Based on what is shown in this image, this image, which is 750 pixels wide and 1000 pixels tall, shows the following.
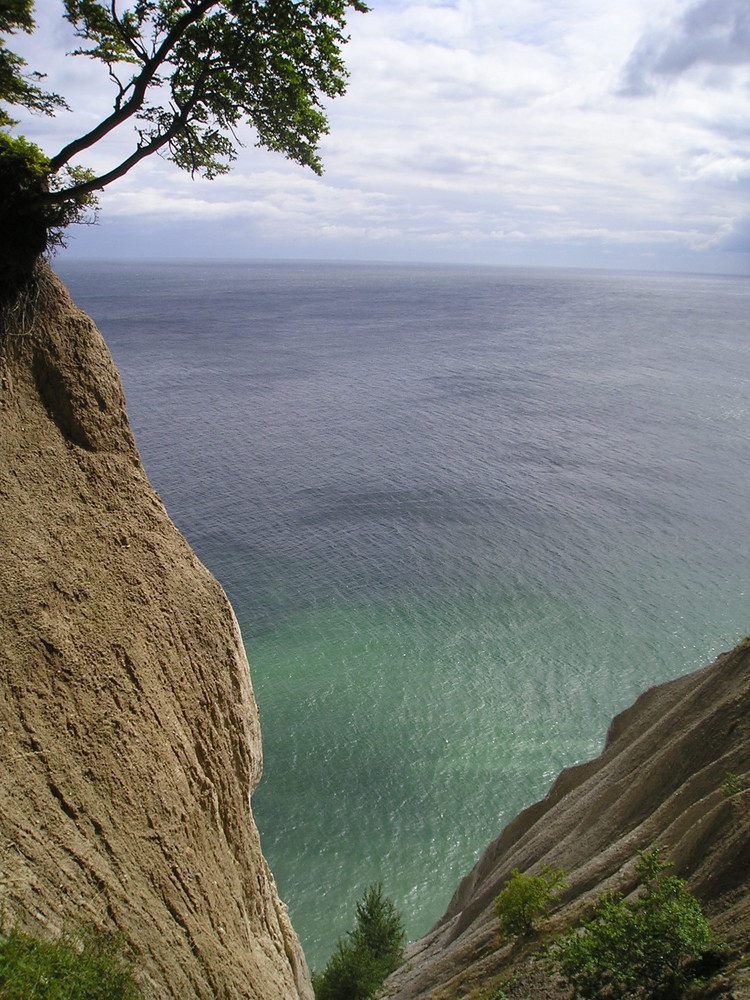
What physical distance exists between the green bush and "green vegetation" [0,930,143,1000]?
8.51 metres

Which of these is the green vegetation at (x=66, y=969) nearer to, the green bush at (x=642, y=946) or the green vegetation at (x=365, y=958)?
the green bush at (x=642, y=946)

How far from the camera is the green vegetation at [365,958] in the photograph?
2531 centimetres

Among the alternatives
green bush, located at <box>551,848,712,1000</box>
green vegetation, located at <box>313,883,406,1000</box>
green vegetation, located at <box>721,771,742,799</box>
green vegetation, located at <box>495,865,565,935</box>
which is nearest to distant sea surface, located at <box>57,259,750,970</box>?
green vegetation, located at <box>313,883,406,1000</box>

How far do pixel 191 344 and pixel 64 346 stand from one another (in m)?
122

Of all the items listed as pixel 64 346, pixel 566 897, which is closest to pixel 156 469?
pixel 64 346

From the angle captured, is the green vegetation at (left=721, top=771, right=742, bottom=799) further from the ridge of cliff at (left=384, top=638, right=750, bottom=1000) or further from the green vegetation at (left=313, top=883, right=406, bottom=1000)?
the green vegetation at (left=313, top=883, right=406, bottom=1000)

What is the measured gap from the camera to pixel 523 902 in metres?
18.0

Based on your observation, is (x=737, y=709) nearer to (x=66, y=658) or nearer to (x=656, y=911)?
(x=656, y=911)

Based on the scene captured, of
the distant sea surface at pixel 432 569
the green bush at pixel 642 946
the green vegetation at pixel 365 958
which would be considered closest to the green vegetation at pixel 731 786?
the green bush at pixel 642 946

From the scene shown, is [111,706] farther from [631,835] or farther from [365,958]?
[365,958]

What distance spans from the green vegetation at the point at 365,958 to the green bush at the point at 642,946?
1247cm

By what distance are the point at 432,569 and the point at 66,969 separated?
4608 cm

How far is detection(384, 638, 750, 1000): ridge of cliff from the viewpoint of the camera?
15398mm

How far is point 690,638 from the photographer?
48.2 meters
